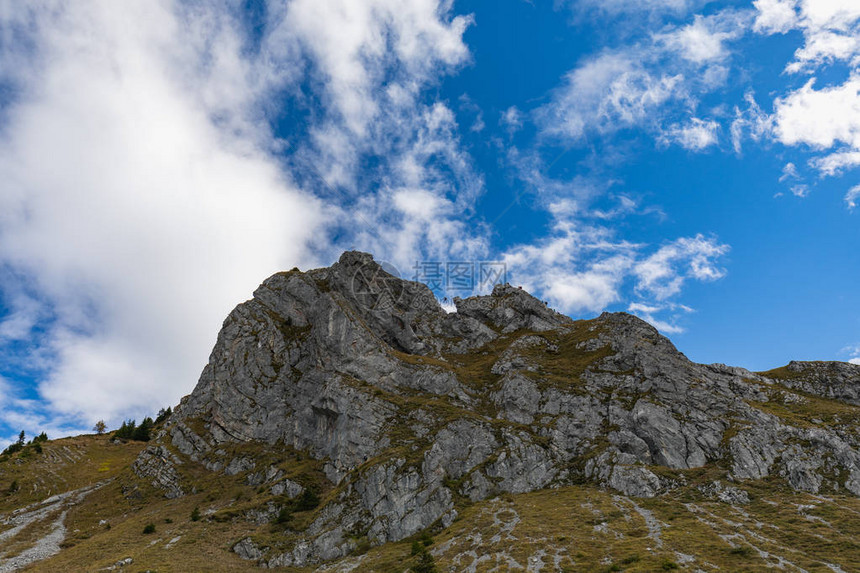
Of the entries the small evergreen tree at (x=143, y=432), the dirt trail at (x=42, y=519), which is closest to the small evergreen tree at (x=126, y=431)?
the small evergreen tree at (x=143, y=432)

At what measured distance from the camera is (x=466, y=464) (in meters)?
82.4

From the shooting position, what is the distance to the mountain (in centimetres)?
5830

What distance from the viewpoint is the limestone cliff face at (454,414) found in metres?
75.2

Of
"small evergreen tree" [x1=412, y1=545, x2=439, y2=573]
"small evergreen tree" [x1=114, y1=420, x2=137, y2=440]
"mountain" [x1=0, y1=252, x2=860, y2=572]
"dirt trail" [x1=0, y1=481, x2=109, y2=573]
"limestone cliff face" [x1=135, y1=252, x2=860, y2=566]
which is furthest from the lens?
"small evergreen tree" [x1=114, y1=420, x2=137, y2=440]

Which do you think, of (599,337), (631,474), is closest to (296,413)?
(631,474)

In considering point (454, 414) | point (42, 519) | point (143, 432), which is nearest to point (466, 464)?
point (454, 414)

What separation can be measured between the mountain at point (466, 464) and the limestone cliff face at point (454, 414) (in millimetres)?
459

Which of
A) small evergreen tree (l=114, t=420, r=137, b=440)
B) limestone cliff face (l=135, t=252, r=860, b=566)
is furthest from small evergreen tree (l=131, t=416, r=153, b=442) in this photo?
limestone cliff face (l=135, t=252, r=860, b=566)

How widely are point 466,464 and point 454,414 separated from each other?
13573mm

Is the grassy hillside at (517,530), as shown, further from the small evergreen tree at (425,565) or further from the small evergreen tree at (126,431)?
the small evergreen tree at (126,431)

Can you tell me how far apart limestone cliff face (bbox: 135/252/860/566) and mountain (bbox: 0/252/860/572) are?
18.1 inches

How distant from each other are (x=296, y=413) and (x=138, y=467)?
133 ft

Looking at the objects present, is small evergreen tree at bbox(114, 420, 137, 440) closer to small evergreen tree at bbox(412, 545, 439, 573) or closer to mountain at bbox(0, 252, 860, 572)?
mountain at bbox(0, 252, 860, 572)

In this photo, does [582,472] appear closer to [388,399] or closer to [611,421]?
[611,421]
